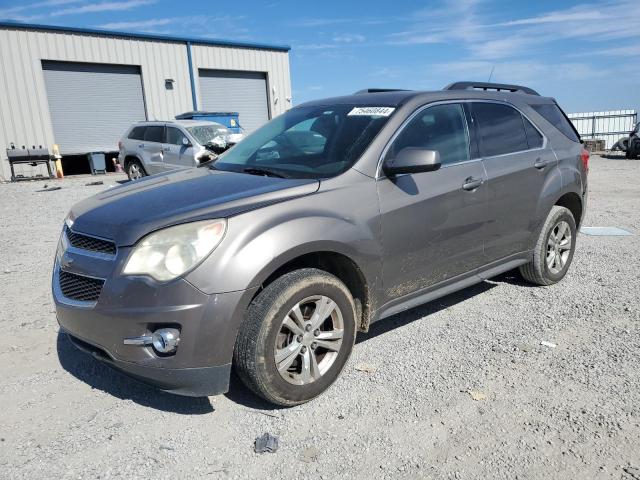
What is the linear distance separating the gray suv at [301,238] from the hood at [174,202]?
13mm

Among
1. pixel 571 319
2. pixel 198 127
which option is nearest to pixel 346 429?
pixel 571 319

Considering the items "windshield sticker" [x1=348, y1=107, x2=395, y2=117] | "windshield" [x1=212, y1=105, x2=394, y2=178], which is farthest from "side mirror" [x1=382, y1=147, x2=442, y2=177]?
"windshield sticker" [x1=348, y1=107, x2=395, y2=117]

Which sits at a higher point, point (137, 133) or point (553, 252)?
point (137, 133)

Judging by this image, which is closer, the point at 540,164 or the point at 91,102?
the point at 540,164

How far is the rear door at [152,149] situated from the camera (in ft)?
43.7

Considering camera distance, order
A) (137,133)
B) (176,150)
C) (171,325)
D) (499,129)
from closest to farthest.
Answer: (171,325) < (499,129) < (176,150) < (137,133)

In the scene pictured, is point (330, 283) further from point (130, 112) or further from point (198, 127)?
point (130, 112)

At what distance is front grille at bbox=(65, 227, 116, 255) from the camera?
9.04 feet

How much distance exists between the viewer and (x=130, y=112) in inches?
846

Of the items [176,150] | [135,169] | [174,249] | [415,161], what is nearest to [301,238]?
[174,249]

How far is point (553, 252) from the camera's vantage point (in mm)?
4875

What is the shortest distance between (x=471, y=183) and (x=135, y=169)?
12.4 m

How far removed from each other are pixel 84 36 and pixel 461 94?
65.0ft

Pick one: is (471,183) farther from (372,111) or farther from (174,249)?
(174,249)
